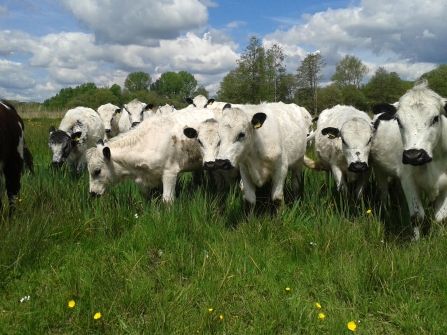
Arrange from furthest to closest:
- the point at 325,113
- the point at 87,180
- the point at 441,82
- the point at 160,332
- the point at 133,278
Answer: the point at 441,82
the point at 325,113
the point at 87,180
the point at 133,278
the point at 160,332

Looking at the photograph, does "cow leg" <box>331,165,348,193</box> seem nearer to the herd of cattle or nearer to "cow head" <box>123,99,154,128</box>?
the herd of cattle

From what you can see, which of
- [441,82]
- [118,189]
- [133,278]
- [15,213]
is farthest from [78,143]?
[441,82]

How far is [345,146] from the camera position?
5699mm

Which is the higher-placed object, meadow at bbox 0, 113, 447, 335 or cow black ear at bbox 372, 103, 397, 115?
cow black ear at bbox 372, 103, 397, 115

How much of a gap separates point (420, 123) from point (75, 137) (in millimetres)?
7283

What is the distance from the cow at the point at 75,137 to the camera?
8383mm

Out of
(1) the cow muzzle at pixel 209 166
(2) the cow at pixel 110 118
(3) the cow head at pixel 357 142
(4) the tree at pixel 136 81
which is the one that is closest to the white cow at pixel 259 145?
(1) the cow muzzle at pixel 209 166

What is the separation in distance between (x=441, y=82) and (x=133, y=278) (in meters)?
52.1

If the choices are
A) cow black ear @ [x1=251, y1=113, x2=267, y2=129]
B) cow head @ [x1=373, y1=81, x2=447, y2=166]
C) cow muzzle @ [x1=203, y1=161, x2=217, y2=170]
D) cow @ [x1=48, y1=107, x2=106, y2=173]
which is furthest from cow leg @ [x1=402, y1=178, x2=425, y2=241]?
cow @ [x1=48, y1=107, x2=106, y2=173]

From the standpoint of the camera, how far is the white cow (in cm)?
512

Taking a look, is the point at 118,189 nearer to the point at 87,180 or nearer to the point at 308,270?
the point at 87,180

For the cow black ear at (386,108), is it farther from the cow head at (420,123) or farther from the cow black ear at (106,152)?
the cow black ear at (106,152)

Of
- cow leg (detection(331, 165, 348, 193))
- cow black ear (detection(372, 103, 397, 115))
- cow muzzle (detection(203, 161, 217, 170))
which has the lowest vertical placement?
cow leg (detection(331, 165, 348, 193))

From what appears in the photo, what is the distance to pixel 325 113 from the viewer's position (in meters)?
8.20
